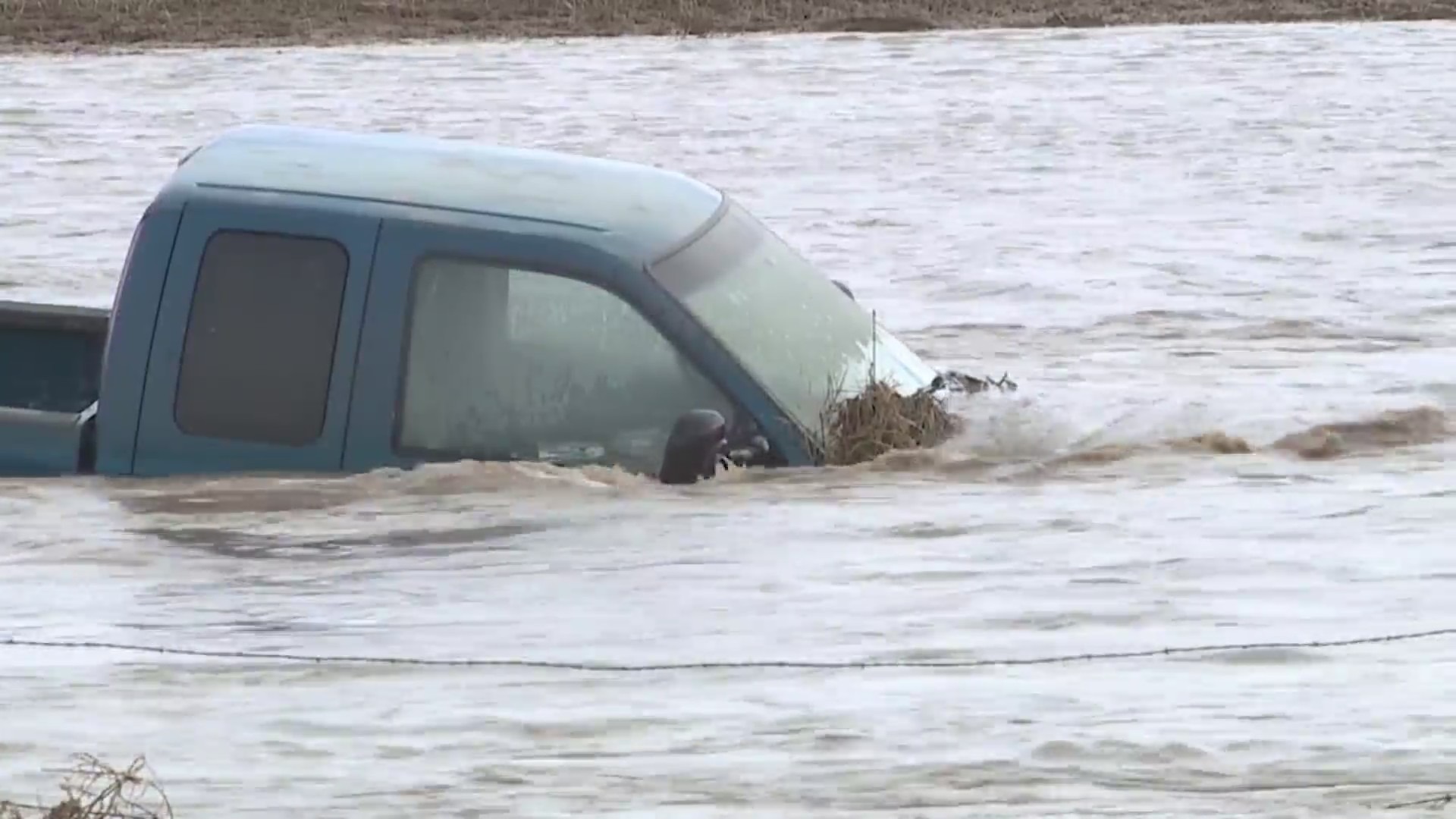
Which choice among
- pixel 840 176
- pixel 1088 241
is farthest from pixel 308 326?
pixel 840 176

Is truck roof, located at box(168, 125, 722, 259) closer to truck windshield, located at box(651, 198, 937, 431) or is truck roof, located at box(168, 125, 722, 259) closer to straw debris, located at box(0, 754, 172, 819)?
truck windshield, located at box(651, 198, 937, 431)

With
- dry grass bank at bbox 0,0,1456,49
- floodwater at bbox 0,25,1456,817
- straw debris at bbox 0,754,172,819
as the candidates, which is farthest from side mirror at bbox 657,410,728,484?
dry grass bank at bbox 0,0,1456,49

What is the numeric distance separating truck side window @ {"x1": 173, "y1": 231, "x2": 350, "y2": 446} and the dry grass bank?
18.5 metres

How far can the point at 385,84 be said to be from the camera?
21297mm

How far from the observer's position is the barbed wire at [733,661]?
5.75 meters

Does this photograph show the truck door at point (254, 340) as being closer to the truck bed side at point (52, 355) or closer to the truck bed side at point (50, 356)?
the truck bed side at point (50, 356)

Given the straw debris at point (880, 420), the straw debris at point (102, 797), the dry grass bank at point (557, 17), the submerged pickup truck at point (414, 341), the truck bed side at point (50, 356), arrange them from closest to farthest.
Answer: the straw debris at point (102, 797), the submerged pickup truck at point (414, 341), the straw debris at point (880, 420), the truck bed side at point (50, 356), the dry grass bank at point (557, 17)

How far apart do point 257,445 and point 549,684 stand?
1143 millimetres

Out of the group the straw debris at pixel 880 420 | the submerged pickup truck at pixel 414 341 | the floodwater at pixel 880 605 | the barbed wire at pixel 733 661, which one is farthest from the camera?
the straw debris at pixel 880 420

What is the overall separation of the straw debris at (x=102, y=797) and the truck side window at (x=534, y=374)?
1526 mm

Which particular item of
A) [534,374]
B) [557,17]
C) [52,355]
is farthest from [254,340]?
[557,17]

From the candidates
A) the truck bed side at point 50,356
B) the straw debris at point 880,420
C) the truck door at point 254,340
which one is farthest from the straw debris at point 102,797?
the truck bed side at point 50,356

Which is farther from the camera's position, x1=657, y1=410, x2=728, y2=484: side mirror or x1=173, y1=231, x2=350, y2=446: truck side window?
x1=173, y1=231, x2=350, y2=446: truck side window

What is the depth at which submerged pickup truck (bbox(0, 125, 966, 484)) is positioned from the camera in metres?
6.28
